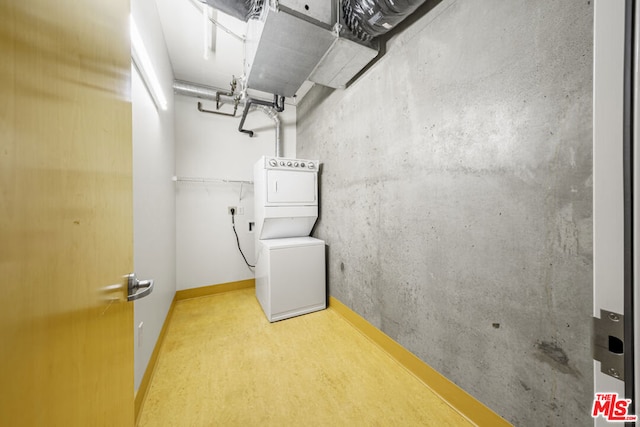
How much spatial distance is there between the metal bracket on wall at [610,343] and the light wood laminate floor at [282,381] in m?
1.20

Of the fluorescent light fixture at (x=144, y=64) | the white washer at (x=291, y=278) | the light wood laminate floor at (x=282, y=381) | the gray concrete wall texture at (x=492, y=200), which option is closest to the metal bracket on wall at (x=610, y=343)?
the gray concrete wall texture at (x=492, y=200)

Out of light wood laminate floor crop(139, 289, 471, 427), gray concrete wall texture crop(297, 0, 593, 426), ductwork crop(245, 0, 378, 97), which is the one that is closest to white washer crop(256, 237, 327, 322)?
light wood laminate floor crop(139, 289, 471, 427)

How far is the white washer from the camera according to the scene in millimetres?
2297

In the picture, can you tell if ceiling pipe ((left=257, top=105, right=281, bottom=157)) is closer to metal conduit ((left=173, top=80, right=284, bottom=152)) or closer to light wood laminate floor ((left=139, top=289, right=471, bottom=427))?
metal conduit ((left=173, top=80, right=284, bottom=152))

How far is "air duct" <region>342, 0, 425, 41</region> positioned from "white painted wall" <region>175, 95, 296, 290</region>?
6.21 ft

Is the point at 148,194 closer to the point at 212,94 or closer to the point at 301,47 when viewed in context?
the point at 301,47

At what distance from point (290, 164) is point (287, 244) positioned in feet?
3.03

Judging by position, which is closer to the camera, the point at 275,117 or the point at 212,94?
the point at 212,94

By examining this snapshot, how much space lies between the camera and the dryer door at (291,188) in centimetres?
245

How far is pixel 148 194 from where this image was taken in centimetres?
156

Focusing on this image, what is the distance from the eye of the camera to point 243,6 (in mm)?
1634

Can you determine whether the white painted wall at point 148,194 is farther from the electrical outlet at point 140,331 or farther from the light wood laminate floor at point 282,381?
the light wood laminate floor at point 282,381

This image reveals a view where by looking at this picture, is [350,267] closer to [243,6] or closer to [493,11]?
[493,11]

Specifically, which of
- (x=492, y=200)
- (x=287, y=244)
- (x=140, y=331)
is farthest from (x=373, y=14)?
(x=140, y=331)
